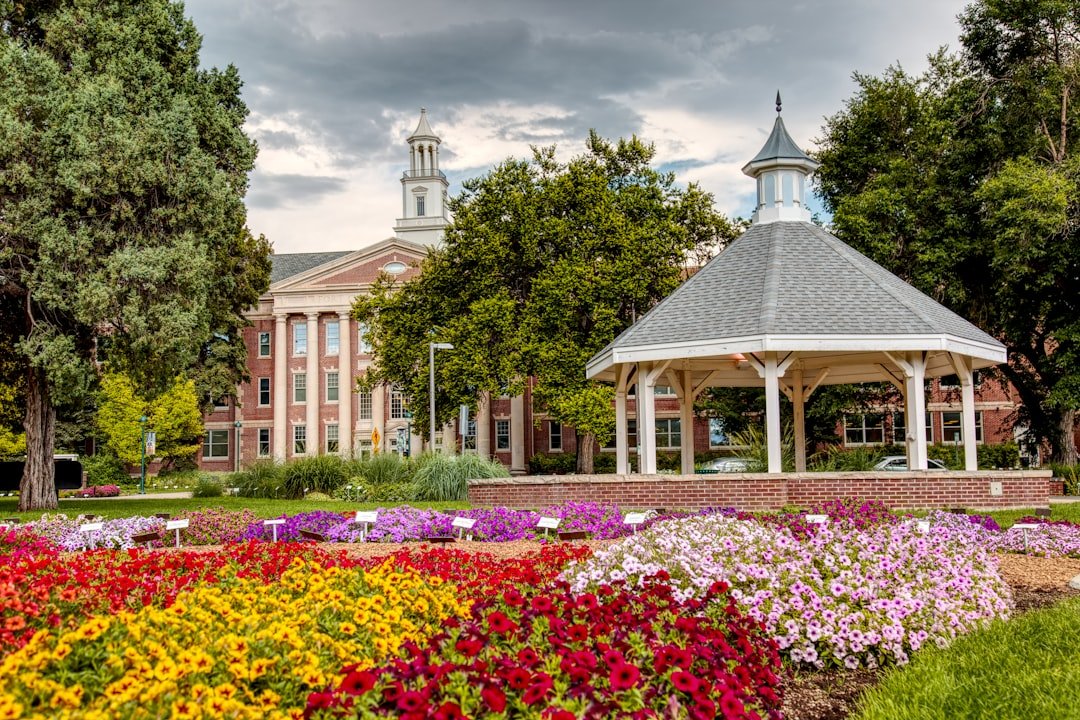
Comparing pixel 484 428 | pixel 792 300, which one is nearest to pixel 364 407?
pixel 484 428

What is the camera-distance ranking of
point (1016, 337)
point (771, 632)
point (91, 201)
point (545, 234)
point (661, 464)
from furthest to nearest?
point (661, 464), point (545, 234), point (1016, 337), point (91, 201), point (771, 632)

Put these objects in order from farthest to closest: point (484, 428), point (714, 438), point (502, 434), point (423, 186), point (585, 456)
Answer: point (423, 186) → point (502, 434) → point (484, 428) → point (714, 438) → point (585, 456)

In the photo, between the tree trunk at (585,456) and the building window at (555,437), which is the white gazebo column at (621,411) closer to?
the tree trunk at (585,456)

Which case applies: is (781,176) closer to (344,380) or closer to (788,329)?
(788,329)

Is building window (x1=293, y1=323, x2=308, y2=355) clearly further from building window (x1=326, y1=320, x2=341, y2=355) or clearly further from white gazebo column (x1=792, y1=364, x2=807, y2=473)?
white gazebo column (x1=792, y1=364, x2=807, y2=473)

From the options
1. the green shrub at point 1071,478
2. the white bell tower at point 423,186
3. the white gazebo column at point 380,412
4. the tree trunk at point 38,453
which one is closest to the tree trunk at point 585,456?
the green shrub at point 1071,478

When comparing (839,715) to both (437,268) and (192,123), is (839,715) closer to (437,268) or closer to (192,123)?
(192,123)

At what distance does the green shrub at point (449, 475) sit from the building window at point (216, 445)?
4187 centimetres

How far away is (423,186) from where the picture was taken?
266ft

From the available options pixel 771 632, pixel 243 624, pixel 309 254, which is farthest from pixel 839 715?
pixel 309 254

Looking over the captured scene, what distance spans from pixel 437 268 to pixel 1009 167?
1934 centimetres

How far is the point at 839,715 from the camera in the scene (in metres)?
5.68

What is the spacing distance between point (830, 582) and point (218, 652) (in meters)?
4.42

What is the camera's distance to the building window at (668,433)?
52.3 metres
